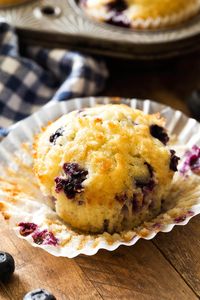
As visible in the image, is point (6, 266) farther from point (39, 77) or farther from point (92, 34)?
point (92, 34)

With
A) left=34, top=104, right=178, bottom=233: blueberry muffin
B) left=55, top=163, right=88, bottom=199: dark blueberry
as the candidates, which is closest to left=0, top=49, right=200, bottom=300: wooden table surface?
left=34, top=104, right=178, bottom=233: blueberry muffin

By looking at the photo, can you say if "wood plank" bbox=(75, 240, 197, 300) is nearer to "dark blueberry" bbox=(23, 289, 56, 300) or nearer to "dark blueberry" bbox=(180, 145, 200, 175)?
"dark blueberry" bbox=(23, 289, 56, 300)

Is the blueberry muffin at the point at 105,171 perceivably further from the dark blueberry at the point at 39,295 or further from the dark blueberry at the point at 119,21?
the dark blueberry at the point at 119,21

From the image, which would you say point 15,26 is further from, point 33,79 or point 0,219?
point 0,219

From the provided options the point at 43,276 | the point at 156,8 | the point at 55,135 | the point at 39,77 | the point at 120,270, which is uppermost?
the point at 156,8

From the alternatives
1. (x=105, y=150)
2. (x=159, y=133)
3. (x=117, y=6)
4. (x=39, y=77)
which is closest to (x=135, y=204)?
(x=105, y=150)

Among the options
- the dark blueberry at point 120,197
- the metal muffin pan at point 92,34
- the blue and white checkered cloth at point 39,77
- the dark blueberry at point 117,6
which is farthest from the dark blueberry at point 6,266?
the dark blueberry at point 117,6
